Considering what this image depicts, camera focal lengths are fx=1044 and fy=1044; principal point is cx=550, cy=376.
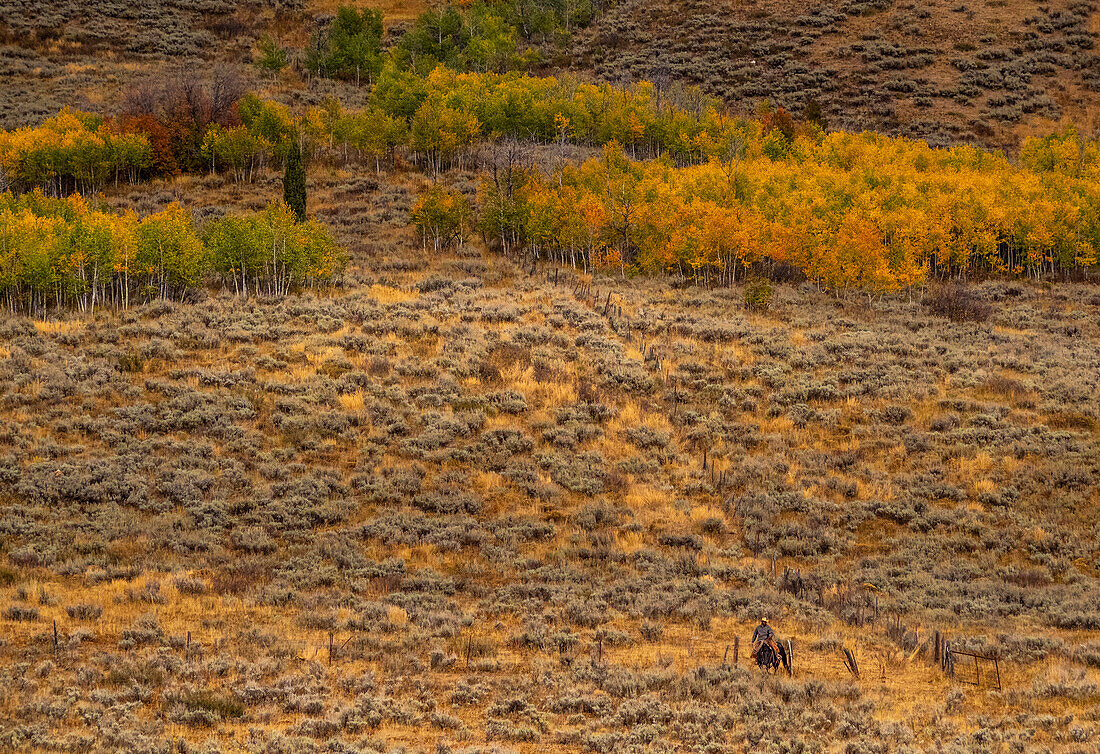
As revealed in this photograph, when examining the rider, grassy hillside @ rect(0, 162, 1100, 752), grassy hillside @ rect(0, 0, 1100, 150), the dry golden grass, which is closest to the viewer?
grassy hillside @ rect(0, 162, 1100, 752)

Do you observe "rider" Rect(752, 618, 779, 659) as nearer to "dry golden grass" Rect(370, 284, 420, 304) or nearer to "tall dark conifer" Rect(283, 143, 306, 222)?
"dry golden grass" Rect(370, 284, 420, 304)

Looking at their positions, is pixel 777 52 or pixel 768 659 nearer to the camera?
pixel 768 659

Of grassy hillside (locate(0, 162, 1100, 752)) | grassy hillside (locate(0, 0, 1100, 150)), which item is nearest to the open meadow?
grassy hillside (locate(0, 162, 1100, 752))

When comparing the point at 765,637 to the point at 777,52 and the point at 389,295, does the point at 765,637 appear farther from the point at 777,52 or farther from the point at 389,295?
the point at 777,52

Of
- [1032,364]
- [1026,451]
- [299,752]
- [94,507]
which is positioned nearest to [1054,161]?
[1032,364]

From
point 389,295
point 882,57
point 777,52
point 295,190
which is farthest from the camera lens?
point 777,52

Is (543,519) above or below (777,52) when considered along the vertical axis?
below

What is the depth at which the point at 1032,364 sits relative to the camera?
158 feet

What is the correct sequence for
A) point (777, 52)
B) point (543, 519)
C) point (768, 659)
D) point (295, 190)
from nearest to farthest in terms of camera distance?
1. point (768, 659)
2. point (543, 519)
3. point (295, 190)
4. point (777, 52)

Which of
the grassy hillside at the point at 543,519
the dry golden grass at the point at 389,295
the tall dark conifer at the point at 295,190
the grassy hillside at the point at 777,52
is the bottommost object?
the grassy hillside at the point at 543,519

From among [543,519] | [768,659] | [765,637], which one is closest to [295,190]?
[543,519]

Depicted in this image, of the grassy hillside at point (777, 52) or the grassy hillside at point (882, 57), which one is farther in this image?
the grassy hillside at point (882, 57)

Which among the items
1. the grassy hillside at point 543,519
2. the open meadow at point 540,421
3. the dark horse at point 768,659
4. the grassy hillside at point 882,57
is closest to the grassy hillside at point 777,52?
the grassy hillside at point 882,57

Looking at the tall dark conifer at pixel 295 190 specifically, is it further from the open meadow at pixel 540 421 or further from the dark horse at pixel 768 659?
the dark horse at pixel 768 659
